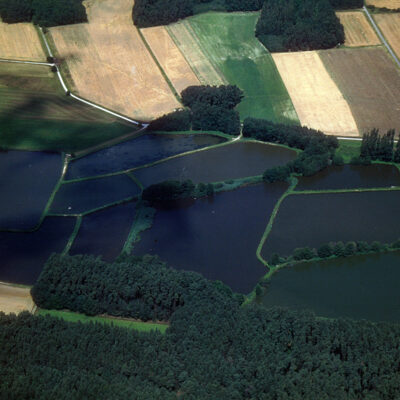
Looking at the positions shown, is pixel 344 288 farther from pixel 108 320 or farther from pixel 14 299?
pixel 14 299

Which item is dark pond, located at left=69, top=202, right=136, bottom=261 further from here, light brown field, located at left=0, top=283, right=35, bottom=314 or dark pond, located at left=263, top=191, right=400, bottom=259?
dark pond, located at left=263, top=191, right=400, bottom=259

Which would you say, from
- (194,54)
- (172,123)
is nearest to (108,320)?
(172,123)

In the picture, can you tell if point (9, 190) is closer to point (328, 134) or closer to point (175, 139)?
point (175, 139)

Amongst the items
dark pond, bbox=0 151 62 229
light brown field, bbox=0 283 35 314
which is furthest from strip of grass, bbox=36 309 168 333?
dark pond, bbox=0 151 62 229

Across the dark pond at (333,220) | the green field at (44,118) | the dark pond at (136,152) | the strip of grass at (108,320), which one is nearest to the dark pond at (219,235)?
the dark pond at (333,220)

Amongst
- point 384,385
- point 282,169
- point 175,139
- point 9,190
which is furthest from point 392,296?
point 9,190

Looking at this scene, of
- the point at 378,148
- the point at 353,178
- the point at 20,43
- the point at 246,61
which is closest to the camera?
the point at 353,178
